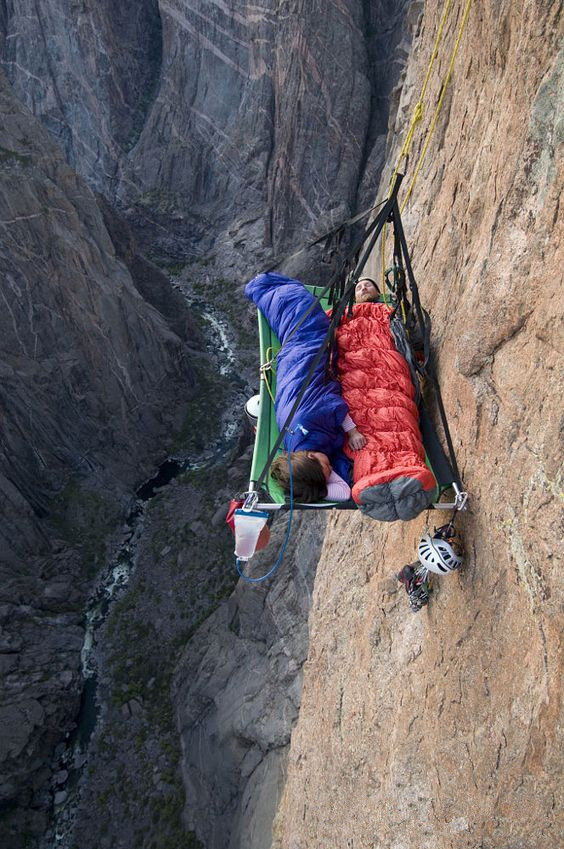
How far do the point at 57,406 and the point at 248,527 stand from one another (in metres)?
17.0

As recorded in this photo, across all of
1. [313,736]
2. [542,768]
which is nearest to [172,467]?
[313,736]

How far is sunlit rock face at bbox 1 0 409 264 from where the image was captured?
88.6 feet

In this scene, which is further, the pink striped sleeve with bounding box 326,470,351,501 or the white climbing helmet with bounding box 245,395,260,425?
the white climbing helmet with bounding box 245,395,260,425

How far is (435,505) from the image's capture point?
400 centimetres

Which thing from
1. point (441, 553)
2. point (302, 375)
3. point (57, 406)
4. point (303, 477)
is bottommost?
point (57, 406)

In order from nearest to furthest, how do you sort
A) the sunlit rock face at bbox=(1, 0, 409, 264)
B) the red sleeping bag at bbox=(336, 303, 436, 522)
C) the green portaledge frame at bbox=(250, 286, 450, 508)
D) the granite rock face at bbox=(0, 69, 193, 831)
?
the red sleeping bag at bbox=(336, 303, 436, 522)
the green portaledge frame at bbox=(250, 286, 450, 508)
the granite rock face at bbox=(0, 69, 193, 831)
the sunlit rock face at bbox=(1, 0, 409, 264)

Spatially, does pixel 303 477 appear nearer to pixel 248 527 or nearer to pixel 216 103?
pixel 248 527

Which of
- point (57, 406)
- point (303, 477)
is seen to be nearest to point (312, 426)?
point (303, 477)

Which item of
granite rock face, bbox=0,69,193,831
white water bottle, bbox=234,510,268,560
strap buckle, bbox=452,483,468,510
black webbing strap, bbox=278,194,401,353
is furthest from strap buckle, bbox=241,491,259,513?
granite rock face, bbox=0,69,193,831

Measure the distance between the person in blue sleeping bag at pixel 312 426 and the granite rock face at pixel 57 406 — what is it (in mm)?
13115

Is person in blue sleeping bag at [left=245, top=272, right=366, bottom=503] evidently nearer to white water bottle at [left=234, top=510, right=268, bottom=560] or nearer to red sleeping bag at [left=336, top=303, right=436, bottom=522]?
red sleeping bag at [left=336, top=303, right=436, bottom=522]

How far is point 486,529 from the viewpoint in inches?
145

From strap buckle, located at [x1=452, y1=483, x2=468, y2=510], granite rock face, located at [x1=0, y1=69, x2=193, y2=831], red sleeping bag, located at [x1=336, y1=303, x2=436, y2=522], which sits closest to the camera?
red sleeping bag, located at [x1=336, y1=303, x2=436, y2=522]

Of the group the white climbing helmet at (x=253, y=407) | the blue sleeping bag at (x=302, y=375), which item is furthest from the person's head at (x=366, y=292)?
the white climbing helmet at (x=253, y=407)
